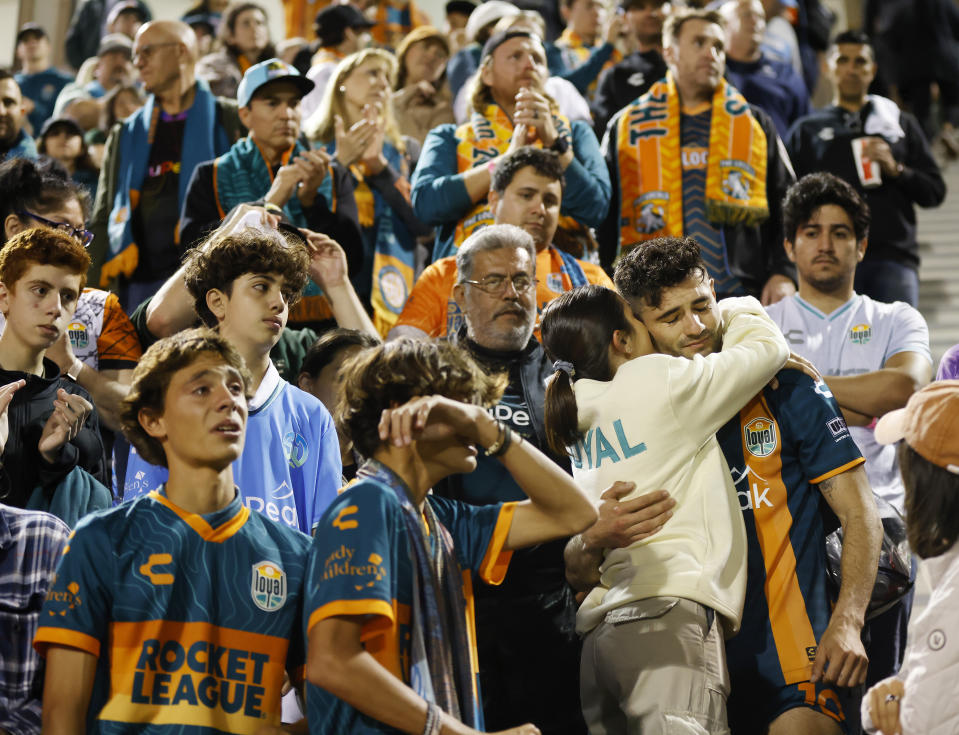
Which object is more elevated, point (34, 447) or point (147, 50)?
point (147, 50)

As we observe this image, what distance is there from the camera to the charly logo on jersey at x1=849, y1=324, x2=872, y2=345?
5.01 metres

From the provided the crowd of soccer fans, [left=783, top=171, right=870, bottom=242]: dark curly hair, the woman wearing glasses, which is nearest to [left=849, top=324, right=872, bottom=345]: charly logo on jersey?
the crowd of soccer fans

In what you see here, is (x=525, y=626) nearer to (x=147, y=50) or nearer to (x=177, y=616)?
(x=177, y=616)

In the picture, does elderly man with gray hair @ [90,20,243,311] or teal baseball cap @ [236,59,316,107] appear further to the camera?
elderly man with gray hair @ [90,20,243,311]

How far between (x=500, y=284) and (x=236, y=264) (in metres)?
1.02

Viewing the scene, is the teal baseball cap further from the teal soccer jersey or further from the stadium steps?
the stadium steps

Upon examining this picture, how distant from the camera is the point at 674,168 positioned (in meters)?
6.55

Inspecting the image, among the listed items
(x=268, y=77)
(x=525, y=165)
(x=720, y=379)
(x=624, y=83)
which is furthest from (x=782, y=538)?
(x=624, y=83)

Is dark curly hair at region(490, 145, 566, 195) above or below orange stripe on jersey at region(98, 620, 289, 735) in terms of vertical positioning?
above

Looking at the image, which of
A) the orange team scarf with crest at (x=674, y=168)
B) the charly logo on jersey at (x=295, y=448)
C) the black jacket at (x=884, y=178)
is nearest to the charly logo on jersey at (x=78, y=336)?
the charly logo on jersey at (x=295, y=448)

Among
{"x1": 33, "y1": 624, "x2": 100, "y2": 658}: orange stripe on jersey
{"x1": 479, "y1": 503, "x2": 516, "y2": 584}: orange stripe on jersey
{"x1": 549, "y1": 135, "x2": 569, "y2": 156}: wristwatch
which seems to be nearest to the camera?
{"x1": 33, "y1": 624, "x2": 100, "y2": 658}: orange stripe on jersey

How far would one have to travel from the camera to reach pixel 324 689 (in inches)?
103

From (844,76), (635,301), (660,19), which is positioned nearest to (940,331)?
(844,76)

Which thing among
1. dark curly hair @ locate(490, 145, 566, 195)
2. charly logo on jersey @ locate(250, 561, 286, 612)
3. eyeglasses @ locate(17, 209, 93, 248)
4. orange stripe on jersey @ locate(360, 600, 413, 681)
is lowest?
orange stripe on jersey @ locate(360, 600, 413, 681)
